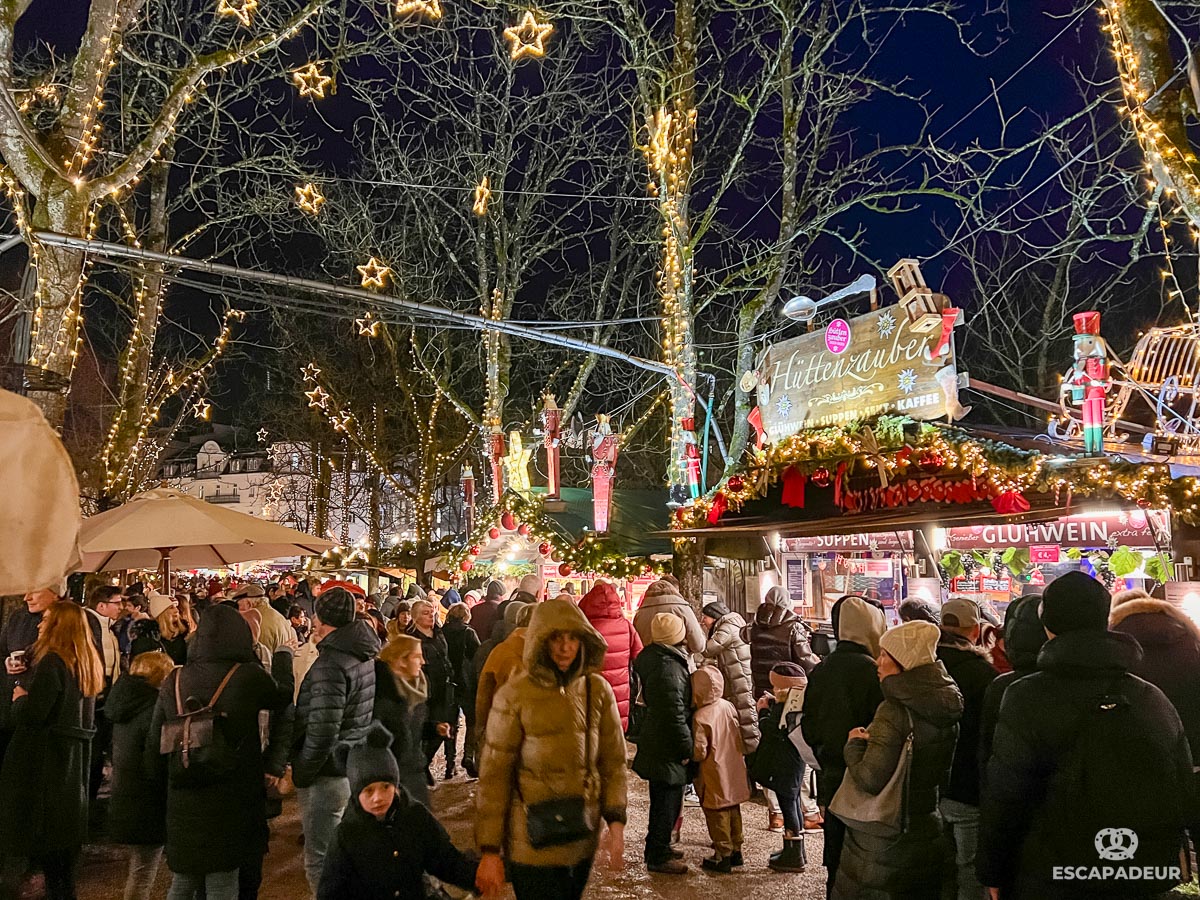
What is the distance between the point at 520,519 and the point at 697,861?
10.5 meters

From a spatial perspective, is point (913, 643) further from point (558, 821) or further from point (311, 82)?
point (311, 82)

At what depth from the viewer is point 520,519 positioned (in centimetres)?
1656

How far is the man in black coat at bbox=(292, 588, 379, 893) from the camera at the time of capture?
187 inches

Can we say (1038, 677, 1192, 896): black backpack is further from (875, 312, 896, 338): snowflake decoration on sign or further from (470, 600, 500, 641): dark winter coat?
(875, 312, 896, 338): snowflake decoration on sign

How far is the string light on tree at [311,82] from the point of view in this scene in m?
9.12

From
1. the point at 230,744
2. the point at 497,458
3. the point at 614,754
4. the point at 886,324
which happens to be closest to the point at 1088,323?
the point at 886,324

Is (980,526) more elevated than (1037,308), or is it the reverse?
(1037,308)

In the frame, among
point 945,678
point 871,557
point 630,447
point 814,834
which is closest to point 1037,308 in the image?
point 630,447

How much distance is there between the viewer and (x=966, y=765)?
4590mm

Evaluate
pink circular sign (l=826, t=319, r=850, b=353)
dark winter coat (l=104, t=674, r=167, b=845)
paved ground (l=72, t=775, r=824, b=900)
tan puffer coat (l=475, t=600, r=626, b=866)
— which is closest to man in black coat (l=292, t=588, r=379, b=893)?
dark winter coat (l=104, t=674, r=167, b=845)

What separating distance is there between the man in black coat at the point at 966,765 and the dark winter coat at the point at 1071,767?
63.9 inches

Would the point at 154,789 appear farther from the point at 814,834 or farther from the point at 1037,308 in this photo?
the point at 1037,308

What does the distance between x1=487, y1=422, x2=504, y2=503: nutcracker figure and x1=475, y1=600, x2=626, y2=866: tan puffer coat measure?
14050 millimetres

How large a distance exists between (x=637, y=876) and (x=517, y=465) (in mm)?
12500
